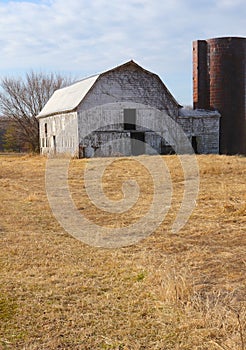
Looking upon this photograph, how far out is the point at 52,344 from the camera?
3582 mm

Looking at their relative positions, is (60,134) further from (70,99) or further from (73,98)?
(73,98)

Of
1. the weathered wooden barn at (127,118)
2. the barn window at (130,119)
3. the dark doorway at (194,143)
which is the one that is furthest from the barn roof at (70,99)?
the dark doorway at (194,143)

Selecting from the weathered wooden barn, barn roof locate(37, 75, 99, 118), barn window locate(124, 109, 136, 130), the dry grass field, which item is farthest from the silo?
the dry grass field

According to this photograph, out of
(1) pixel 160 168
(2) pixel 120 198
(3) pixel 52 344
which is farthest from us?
(1) pixel 160 168

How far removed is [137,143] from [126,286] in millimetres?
20357

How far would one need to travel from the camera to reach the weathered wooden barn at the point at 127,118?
24.2m

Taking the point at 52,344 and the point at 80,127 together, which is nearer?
the point at 52,344

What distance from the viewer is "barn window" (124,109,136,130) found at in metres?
25.2

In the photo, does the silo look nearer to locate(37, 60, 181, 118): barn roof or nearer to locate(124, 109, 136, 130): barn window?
locate(37, 60, 181, 118): barn roof

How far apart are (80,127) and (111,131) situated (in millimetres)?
1741

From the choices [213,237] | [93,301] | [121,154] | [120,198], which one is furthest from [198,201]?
[121,154]

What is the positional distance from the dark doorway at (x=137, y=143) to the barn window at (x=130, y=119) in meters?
0.46

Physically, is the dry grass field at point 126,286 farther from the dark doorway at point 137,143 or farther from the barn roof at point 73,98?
the barn roof at point 73,98

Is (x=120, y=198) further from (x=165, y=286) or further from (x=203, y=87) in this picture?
(x=203, y=87)
